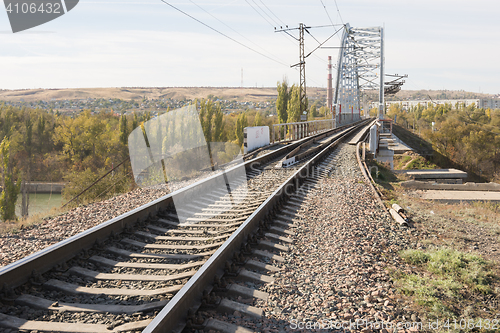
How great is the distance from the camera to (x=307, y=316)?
127 inches

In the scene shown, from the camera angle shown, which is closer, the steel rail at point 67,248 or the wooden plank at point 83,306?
the wooden plank at point 83,306

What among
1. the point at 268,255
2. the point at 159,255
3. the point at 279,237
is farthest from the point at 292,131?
the point at 159,255

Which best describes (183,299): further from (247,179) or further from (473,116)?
(473,116)

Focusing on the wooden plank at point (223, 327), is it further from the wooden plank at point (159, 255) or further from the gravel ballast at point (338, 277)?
the wooden plank at point (159, 255)

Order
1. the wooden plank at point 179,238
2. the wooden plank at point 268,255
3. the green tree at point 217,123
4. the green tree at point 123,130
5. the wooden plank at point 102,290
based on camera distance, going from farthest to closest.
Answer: the green tree at point 123,130 < the green tree at point 217,123 < the wooden plank at point 179,238 < the wooden plank at point 268,255 < the wooden plank at point 102,290

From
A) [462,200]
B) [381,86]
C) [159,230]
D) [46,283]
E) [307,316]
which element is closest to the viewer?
[307,316]

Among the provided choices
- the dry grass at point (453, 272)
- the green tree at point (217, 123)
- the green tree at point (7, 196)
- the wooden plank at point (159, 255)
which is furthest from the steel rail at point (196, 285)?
the green tree at point (217, 123)

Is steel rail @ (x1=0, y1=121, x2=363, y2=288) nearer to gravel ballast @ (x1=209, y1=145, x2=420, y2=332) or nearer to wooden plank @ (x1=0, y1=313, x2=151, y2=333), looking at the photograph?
wooden plank @ (x1=0, y1=313, x2=151, y2=333)

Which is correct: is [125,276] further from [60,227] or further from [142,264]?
[60,227]

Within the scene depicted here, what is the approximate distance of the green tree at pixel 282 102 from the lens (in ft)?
211

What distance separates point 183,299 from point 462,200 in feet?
38.3

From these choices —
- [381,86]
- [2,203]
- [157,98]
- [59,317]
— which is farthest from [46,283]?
[157,98]

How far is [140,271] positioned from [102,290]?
0.51m

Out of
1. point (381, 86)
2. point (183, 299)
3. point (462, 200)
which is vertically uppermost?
point (381, 86)
